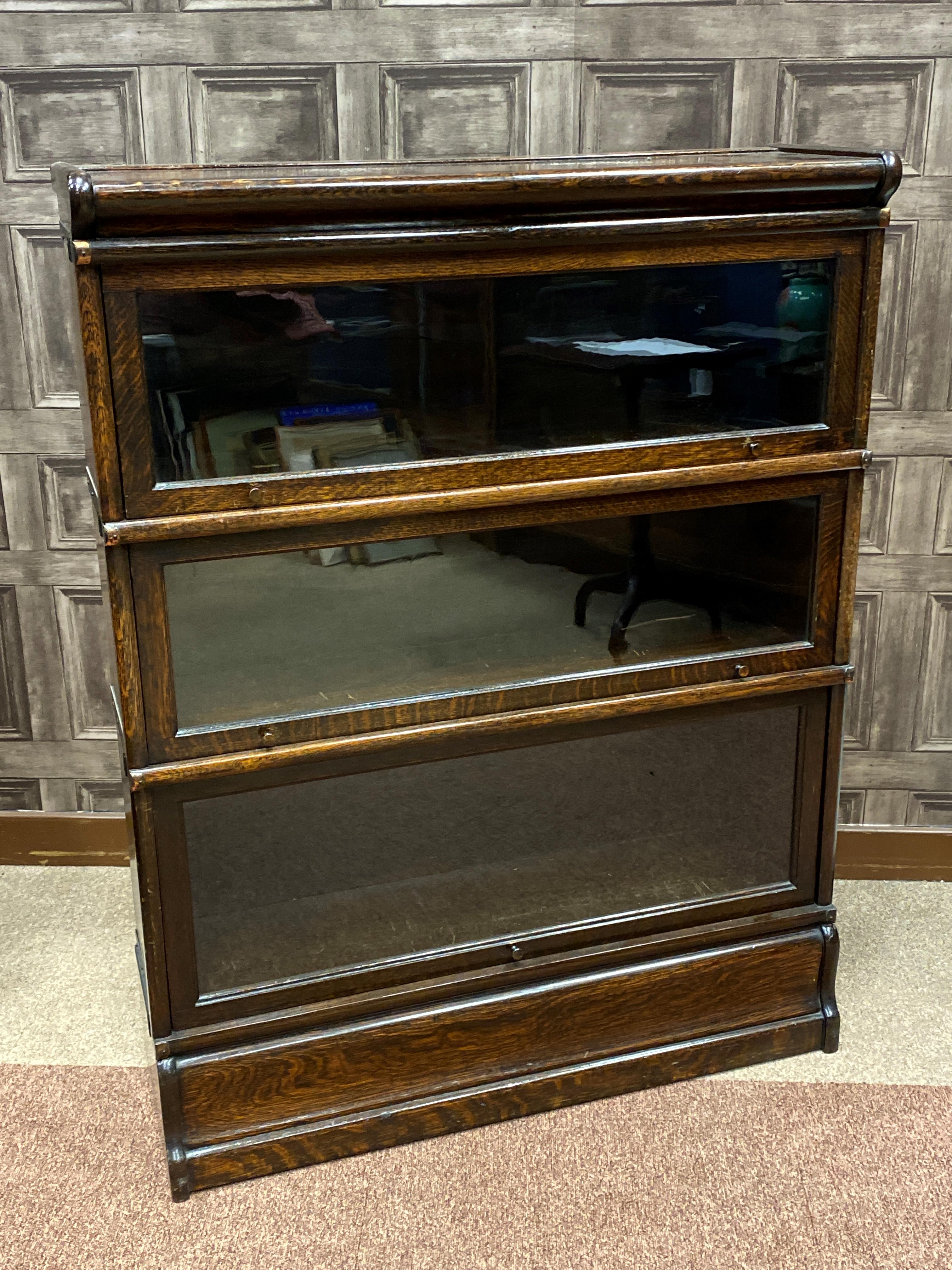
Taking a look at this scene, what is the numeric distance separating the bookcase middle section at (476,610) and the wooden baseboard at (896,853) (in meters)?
0.86

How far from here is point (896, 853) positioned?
2.77 m

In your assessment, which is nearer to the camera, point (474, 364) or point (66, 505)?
point (474, 364)

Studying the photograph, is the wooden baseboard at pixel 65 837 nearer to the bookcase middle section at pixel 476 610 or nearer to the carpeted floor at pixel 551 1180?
the carpeted floor at pixel 551 1180

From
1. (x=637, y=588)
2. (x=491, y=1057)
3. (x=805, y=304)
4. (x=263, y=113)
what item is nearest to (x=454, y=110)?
(x=263, y=113)

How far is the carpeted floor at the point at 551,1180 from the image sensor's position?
1.80 metres

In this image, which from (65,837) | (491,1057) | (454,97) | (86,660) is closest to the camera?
(491,1057)

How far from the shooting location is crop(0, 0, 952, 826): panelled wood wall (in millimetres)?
2271

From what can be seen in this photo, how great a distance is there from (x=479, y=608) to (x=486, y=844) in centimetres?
42

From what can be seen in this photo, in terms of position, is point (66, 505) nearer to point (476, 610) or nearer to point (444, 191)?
point (476, 610)

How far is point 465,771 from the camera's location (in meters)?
2.00

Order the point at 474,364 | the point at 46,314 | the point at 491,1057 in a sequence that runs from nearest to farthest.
Result: the point at 474,364 < the point at 491,1057 < the point at 46,314

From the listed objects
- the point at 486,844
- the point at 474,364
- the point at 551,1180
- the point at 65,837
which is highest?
the point at 474,364

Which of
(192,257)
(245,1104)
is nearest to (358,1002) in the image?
(245,1104)

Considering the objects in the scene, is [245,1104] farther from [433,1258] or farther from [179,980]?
[433,1258]
